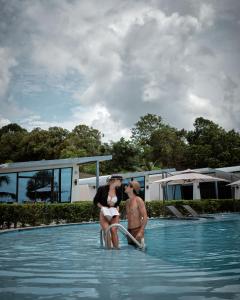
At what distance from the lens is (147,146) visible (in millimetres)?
57219

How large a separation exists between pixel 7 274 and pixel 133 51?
24.3 m

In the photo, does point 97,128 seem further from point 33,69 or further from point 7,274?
point 7,274

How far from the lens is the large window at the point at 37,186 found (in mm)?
23734

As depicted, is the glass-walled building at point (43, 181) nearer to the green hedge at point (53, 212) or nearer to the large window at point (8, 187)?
the large window at point (8, 187)

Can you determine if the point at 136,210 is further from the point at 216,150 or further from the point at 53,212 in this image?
the point at 216,150

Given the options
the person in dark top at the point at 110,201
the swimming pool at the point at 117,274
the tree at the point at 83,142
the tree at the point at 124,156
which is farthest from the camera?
the tree at the point at 83,142

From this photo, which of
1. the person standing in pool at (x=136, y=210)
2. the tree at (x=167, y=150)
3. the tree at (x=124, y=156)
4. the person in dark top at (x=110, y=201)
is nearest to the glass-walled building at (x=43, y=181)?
the person in dark top at (x=110, y=201)

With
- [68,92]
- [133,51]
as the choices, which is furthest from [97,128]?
[133,51]

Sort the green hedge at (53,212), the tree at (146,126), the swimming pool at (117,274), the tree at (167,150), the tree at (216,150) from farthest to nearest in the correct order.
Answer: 1. the tree at (146,126)
2. the tree at (167,150)
3. the tree at (216,150)
4. the green hedge at (53,212)
5. the swimming pool at (117,274)

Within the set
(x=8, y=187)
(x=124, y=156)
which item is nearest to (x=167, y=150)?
(x=124, y=156)

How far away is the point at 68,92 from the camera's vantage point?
37188 mm

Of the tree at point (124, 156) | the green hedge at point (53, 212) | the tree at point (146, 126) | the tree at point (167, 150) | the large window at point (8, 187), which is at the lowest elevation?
the green hedge at point (53, 212)

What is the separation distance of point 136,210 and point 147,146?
48.9 m

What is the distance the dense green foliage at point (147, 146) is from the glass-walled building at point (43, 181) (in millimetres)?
24133
